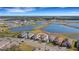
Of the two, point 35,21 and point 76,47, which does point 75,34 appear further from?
point 35,21

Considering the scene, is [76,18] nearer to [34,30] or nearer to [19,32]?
[34,30]

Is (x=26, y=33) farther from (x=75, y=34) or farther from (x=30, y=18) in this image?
(x=75, y=34)
